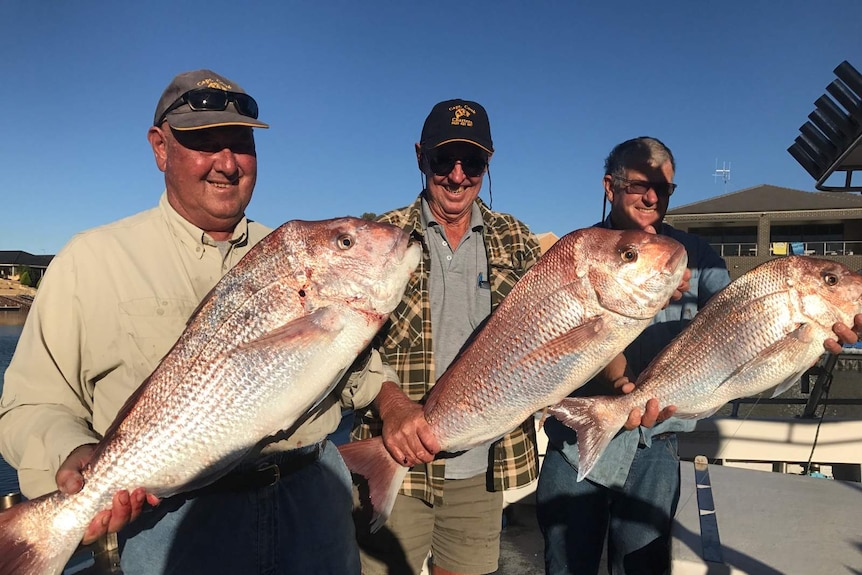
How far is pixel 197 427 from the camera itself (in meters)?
2.09

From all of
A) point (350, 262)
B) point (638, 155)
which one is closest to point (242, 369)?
point (350, 262)

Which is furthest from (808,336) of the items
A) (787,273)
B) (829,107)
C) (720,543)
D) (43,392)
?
(43,392)

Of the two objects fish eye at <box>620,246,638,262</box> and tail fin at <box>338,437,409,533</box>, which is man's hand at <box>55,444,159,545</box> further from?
fish eye at <box>620,246,638,262</box>

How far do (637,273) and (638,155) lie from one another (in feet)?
3.51

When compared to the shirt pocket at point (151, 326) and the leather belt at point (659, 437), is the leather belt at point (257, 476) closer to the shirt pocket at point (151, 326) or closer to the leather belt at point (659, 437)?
the shirt pocket at point (151, 326)

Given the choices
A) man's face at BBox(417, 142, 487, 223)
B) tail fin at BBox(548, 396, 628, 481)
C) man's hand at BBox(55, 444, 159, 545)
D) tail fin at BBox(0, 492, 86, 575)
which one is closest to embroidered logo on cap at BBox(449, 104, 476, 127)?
man's face at BBox(417, 142, 487, 223)

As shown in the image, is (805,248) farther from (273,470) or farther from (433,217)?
(273,470)

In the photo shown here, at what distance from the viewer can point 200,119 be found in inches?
93.4

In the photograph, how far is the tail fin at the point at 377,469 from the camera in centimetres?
275

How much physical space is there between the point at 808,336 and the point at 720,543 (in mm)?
1169

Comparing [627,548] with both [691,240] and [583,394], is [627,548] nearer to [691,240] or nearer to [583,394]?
[583,394]

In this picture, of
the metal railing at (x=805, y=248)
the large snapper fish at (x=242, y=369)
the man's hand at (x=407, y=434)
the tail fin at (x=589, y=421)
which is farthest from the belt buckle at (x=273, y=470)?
the metal railing at (x=805, y=248)

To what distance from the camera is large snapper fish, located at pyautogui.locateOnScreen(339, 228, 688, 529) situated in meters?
2.60

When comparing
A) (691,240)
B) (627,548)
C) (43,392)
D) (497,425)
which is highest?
(691,240)
